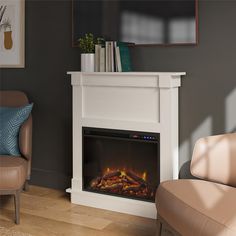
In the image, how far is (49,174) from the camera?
412 centimetres

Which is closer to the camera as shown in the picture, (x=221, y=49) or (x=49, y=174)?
(x=221, y=49)

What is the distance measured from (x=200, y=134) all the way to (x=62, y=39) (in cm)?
152

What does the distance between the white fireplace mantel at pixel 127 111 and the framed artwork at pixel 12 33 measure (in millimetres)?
872

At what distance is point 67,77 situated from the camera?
12.9 feet

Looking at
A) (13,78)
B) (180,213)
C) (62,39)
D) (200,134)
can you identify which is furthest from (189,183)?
(13,78)

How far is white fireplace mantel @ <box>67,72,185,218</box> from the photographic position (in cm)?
322

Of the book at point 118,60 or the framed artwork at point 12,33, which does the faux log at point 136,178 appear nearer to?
the book at point 118,60

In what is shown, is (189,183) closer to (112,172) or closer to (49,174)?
(112,172)

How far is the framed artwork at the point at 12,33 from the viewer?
415 centimetres

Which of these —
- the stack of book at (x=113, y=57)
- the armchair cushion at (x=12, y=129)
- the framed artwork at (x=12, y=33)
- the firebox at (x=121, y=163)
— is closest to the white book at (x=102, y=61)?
the stack of book at (x=113, y=57)

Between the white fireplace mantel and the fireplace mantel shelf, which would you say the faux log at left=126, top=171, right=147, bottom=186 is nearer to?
the white fireplace mantel

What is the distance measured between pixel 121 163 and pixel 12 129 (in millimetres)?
941

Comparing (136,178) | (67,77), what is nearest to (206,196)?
(136,178)

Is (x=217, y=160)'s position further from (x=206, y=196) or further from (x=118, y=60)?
(x=118, y=60)
